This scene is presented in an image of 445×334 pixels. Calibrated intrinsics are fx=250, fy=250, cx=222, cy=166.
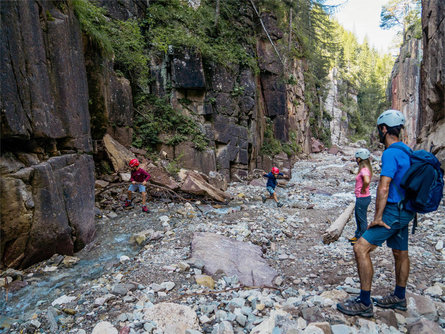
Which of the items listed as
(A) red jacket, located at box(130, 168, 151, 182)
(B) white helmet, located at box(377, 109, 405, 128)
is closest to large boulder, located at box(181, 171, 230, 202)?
(A) red jacket, located at box(130, 168, 151, 182)

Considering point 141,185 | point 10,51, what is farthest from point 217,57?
point 10,51

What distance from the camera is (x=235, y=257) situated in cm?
456

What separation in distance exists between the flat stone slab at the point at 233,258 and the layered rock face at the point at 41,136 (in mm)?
2485

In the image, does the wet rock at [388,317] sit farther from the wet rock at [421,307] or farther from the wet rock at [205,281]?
the wet rock at [205,281]

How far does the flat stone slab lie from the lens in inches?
159

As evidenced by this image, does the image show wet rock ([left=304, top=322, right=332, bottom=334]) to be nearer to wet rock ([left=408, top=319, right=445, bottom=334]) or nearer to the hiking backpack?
wet rock ([left=408, top=319, right=445, bottom=334])

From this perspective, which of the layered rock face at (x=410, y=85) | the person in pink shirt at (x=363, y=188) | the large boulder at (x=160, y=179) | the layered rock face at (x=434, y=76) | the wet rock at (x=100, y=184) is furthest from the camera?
the layered rock face at (x=410, y=85)

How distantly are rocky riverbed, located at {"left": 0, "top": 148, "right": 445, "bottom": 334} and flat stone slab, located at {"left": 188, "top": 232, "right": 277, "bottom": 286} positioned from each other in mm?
21

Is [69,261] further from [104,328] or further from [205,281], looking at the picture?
[205,281]

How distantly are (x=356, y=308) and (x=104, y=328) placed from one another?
281 cm

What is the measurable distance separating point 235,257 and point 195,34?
13813mm

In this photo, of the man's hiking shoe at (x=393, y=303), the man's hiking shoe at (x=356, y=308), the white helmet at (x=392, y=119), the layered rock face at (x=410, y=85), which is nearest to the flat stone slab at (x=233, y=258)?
the man's hiking shoe at (x=356, y=308)

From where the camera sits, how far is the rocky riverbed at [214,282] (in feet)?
9.21

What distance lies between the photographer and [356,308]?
9.23 feet
